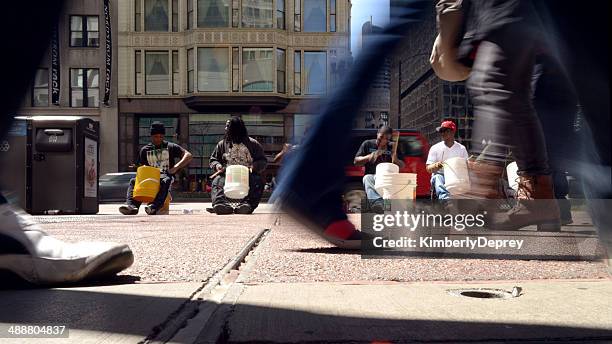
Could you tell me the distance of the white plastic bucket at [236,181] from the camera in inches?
335

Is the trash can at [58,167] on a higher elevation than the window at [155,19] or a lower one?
lower

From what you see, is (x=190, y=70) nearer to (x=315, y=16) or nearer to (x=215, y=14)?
(x=215, y=14)

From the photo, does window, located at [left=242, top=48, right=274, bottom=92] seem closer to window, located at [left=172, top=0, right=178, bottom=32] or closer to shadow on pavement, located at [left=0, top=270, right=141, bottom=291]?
window, located at [left=172, top=0, right=178, bottom=32]

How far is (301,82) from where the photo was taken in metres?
28.2

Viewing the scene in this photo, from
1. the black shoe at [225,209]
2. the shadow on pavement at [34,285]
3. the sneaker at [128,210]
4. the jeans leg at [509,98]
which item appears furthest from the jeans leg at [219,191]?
the jeans leg at [509,98]

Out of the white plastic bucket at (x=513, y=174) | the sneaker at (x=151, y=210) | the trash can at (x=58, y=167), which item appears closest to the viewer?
the white plastic bucket at (x=513, y=174)

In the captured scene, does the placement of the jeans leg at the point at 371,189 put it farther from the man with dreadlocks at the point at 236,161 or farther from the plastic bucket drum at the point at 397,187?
the man with dreadlocks at the point at 236,161

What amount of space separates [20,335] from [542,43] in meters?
1.60

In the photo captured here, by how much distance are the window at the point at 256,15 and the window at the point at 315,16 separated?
62.7 inches

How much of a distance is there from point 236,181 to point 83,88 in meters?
21.5

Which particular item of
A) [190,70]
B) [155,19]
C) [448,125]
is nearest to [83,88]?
[155,19]

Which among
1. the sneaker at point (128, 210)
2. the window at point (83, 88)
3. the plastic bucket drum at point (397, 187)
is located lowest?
the sneaker at point (128, 210)

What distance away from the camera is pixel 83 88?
27.8m

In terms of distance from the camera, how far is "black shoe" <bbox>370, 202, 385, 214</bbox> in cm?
367
